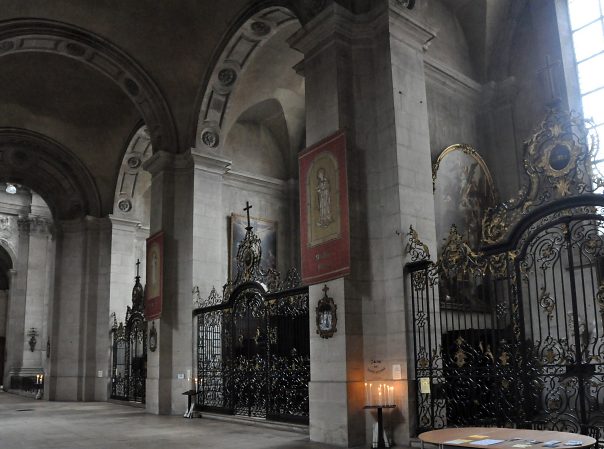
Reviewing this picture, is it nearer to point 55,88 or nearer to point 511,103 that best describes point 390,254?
point 511,103

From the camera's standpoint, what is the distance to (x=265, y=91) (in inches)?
787

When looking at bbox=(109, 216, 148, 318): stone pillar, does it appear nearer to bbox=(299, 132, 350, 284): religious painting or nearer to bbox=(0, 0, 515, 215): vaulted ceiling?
bbox=(0, 0, 515, 215): vaulted ceiling

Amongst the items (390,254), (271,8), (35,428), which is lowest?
(35,428)

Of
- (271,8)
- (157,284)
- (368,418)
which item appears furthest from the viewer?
(157,284)

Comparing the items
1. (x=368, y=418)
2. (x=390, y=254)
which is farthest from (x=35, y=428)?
(x=390, y=254)

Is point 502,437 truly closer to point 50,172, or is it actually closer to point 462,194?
point 462,194

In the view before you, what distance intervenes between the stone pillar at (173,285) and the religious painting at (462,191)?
6600mm

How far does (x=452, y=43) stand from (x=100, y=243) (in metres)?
14.3

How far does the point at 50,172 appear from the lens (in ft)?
78.1

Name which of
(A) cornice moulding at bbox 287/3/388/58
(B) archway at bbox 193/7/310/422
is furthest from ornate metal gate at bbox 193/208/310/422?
(A) cornice moulding at bbox 287/3/388/58

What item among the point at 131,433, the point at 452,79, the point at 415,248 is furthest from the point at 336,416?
the point at 452,79

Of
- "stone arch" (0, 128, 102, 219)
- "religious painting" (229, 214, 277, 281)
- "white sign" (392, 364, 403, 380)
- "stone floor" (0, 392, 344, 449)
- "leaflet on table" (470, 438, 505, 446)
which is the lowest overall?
"stone floor" (0, 392, 344, 449)

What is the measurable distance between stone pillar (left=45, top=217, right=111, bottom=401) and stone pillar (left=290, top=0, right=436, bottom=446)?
1361 centimetres

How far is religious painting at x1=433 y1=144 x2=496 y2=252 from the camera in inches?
613
